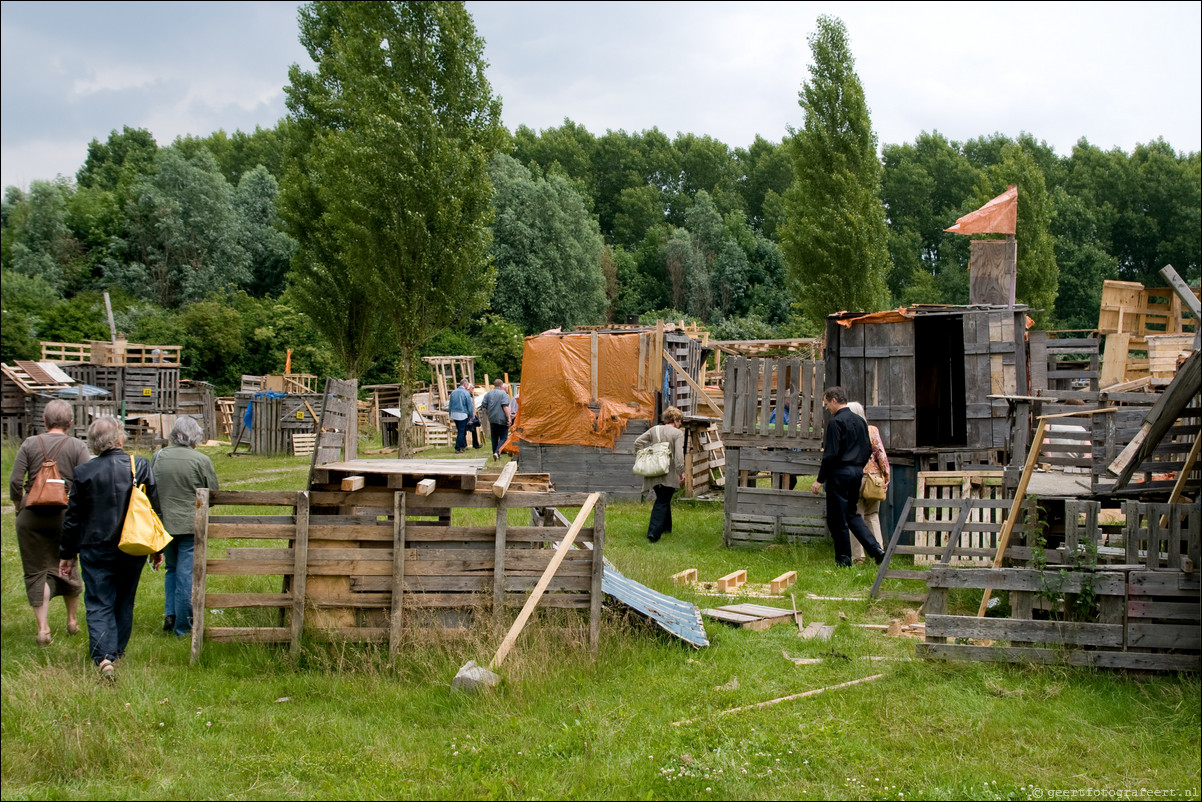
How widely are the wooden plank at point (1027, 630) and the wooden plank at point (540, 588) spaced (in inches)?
97.5

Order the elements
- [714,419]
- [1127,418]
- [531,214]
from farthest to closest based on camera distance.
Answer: [531,214]
[714,419]
[1127,418]

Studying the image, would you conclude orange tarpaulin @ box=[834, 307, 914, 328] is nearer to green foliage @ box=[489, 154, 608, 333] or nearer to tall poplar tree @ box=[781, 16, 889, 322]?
tall poplar tree @ box=[781, 16, 889, 322]

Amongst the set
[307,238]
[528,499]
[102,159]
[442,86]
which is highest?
[102,159]

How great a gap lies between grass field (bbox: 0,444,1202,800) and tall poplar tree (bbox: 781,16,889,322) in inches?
771

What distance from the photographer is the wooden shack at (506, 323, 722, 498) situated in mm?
15953

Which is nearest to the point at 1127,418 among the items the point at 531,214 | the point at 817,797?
the point at 817,797

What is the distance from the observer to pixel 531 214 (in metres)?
46.8

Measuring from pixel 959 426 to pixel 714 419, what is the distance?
4065 millimetres

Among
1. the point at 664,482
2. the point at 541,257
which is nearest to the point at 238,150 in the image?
the point at 541,257

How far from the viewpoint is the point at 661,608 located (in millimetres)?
7258

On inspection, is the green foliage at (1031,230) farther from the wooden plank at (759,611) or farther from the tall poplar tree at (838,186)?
the wooden plank at (759,611)

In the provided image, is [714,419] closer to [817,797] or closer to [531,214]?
[817,797]

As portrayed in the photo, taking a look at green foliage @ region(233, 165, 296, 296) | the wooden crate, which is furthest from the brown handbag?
green foliage @ region(233, 165, 296, 296)

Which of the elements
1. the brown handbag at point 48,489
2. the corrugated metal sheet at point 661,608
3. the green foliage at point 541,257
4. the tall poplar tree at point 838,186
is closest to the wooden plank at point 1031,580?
the corrugated metal sheet at point 661,608
